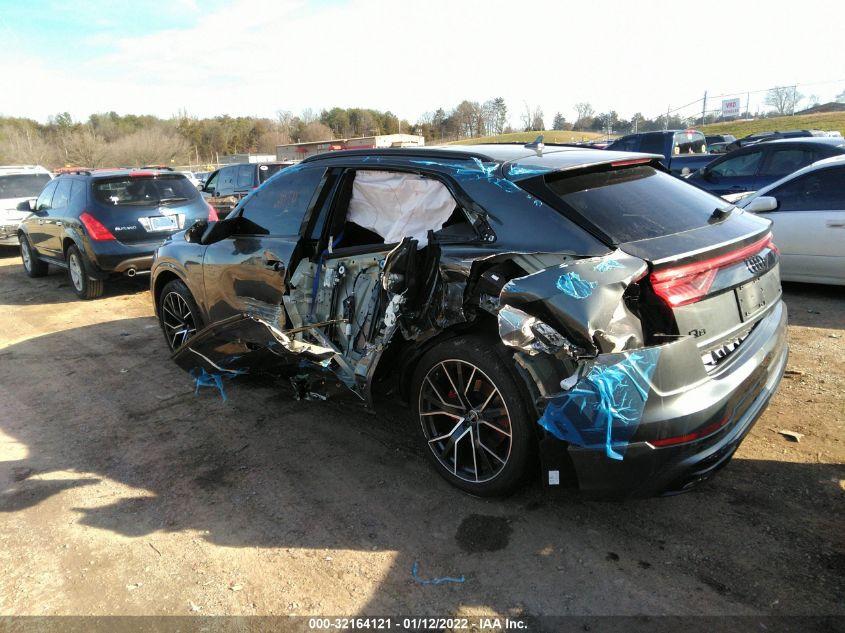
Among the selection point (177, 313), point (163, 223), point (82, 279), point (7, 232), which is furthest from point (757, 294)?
point (7, 232)

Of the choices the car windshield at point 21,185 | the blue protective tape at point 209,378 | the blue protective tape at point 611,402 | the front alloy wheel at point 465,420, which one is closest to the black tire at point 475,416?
the front alloy wheel at point 465,420

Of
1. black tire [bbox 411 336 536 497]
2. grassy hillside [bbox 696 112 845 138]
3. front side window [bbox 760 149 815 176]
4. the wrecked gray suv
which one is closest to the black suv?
the wrecked gray suv

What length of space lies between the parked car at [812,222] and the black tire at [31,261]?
11.2 meters

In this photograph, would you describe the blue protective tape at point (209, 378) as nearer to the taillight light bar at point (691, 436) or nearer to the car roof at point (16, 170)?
the taillight light bar at point (691, 436)

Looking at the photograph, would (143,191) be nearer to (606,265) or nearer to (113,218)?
(113,218)

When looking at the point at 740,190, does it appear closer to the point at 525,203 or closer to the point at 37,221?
the point at 525,203

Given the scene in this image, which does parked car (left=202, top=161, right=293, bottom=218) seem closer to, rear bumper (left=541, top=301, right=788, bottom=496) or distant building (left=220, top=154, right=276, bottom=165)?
rear bumper (left=541, top=301, right=788, bottom=496)

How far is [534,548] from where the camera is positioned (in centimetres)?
274

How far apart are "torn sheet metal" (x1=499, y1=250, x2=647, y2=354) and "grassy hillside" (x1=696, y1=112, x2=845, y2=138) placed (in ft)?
115

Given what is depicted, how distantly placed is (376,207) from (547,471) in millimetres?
2073

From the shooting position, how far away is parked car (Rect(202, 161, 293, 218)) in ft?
46.2

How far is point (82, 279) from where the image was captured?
8.56m

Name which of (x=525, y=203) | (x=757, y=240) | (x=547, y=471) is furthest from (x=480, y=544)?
(x=757, y=240)

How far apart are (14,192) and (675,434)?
1485 cm
